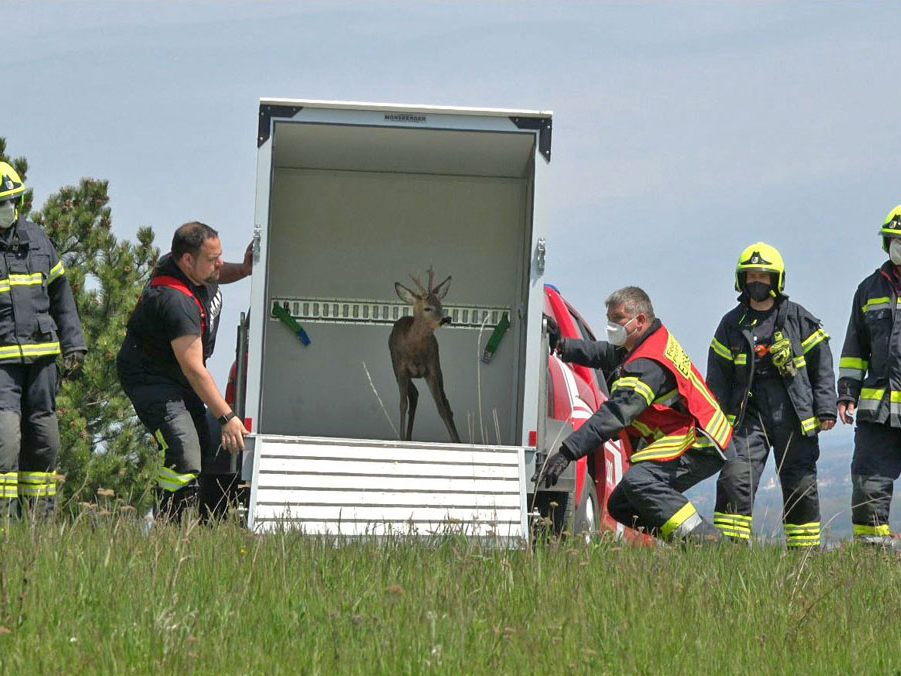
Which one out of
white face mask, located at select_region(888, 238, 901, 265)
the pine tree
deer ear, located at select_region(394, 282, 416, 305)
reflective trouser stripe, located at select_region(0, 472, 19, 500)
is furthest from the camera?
the pine tree

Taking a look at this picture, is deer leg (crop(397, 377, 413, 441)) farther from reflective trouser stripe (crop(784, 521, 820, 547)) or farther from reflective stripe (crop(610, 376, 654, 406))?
reflective trouser stripe (crop(784, 521, 820, 547))

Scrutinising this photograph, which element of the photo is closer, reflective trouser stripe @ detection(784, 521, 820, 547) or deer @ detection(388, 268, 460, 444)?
reflective trouser stripe @ detection(784, 521, 820, 547)

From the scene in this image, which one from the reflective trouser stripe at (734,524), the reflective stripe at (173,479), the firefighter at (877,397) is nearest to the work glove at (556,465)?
the reflective trouser stripe at (734,524)

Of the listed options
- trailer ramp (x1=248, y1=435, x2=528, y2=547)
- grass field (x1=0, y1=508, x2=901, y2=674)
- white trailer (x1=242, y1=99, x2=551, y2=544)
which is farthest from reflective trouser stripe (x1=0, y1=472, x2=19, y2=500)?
white trailer (x1=242, y1=99, x2=551, y2=544)

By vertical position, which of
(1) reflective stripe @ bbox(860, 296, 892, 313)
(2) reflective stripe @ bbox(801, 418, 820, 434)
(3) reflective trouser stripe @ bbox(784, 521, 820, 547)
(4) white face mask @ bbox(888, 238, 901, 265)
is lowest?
(3) reflective trouser stripe @ bbox(784, 521, 820, 547)

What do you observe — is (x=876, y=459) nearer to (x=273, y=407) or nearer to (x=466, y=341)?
(x=466, y=341)

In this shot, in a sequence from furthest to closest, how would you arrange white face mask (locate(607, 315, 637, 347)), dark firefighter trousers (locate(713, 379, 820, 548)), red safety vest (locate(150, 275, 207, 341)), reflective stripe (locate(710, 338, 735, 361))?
reflective stripe (locate(710, 338, 735, 361)) → dark firefighter trousers (locate(713, 379, 820, 548)) → white face mask (locate(607, 315, 637, 347)) → red safety vest (locate(150, 275, 207, 341))

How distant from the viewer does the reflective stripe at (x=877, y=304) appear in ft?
26.4

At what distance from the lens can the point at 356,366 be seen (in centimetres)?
994

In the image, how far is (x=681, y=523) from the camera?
722cm

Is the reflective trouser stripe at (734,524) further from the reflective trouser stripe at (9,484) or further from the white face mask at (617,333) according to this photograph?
the reflective trouser stripe at (9,484)

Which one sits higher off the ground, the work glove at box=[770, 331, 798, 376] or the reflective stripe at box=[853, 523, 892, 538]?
the work glove at box=[770, 331, 798, 376]

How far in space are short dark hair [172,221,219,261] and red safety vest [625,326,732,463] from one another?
93.1 inches

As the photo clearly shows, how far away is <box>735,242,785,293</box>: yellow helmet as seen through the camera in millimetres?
7954
